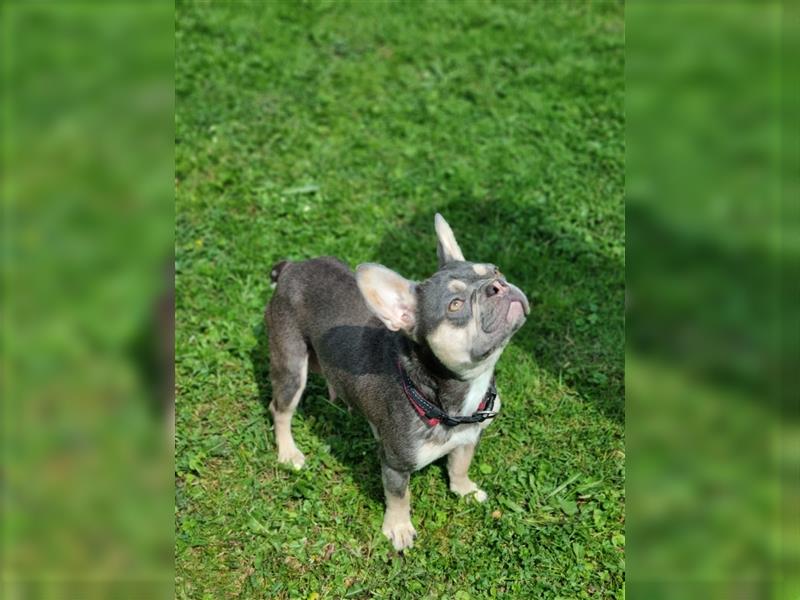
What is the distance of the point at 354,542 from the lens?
5082 mm

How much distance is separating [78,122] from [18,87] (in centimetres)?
20

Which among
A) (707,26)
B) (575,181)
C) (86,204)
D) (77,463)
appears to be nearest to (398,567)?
(77,463)

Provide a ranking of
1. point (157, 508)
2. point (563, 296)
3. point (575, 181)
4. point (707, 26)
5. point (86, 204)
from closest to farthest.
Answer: point (707, 26) → point (86, 204) → point (157, 508) → point (563, 296) → point (575, 181)

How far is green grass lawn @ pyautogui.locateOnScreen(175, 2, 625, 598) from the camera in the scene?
5.01 m

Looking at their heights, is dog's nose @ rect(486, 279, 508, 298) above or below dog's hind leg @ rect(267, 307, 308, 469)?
above

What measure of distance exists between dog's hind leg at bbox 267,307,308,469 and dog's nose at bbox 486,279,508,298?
1.65 m

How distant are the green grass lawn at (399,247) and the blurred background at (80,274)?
3.26 metres

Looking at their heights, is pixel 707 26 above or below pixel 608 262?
above

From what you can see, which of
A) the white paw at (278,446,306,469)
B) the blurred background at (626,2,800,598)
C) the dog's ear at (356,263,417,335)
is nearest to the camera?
the blurred background at (626,2,800,598)

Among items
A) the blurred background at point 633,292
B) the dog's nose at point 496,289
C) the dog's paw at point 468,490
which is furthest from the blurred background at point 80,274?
the dog's paw at point 468,490

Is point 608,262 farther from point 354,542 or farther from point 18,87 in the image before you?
point 18,87

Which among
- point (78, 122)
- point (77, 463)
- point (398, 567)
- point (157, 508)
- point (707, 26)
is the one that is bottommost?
point (398, 567)

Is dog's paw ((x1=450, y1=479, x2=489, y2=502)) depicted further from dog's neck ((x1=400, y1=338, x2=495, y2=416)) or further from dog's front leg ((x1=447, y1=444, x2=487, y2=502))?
dog's neck ((x1=400, y1=338, x2=495, y2=416))

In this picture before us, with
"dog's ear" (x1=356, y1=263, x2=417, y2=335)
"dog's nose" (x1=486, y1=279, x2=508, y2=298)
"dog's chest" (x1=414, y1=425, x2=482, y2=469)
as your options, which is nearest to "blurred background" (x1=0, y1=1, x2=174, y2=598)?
"dog's ear" (x1=356, y1=263, x2=417, y2=335)
